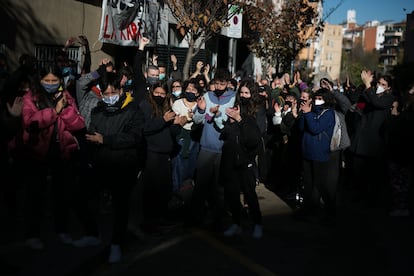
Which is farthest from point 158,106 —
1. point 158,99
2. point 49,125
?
point 49,125

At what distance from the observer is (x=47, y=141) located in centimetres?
589

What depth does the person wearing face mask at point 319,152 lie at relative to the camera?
25.8ft

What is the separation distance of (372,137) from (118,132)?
481 centimetres

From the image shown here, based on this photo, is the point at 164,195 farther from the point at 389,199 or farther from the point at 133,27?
the point at 133,27

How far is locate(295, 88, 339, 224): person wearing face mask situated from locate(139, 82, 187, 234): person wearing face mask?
189 cm

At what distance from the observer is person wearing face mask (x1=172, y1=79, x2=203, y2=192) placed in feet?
27.1

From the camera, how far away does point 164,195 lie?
722 centimetres

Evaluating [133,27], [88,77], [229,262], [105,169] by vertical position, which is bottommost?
[229,262]

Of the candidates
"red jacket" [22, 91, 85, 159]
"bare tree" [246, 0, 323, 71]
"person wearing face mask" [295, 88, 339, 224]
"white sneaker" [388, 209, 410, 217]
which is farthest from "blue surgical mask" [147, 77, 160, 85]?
"bare tree" [246, 0, 323, 71]

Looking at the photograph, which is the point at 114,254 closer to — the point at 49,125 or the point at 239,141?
the point at 49,125

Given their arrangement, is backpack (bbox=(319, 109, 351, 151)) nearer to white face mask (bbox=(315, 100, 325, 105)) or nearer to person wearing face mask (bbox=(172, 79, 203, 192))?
white face mask (bbox=(315, 100, 325, 105))

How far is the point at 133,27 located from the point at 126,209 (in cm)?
921

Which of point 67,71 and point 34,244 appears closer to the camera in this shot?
point 34,244

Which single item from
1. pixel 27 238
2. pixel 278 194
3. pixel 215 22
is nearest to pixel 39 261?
pixel 27 238
